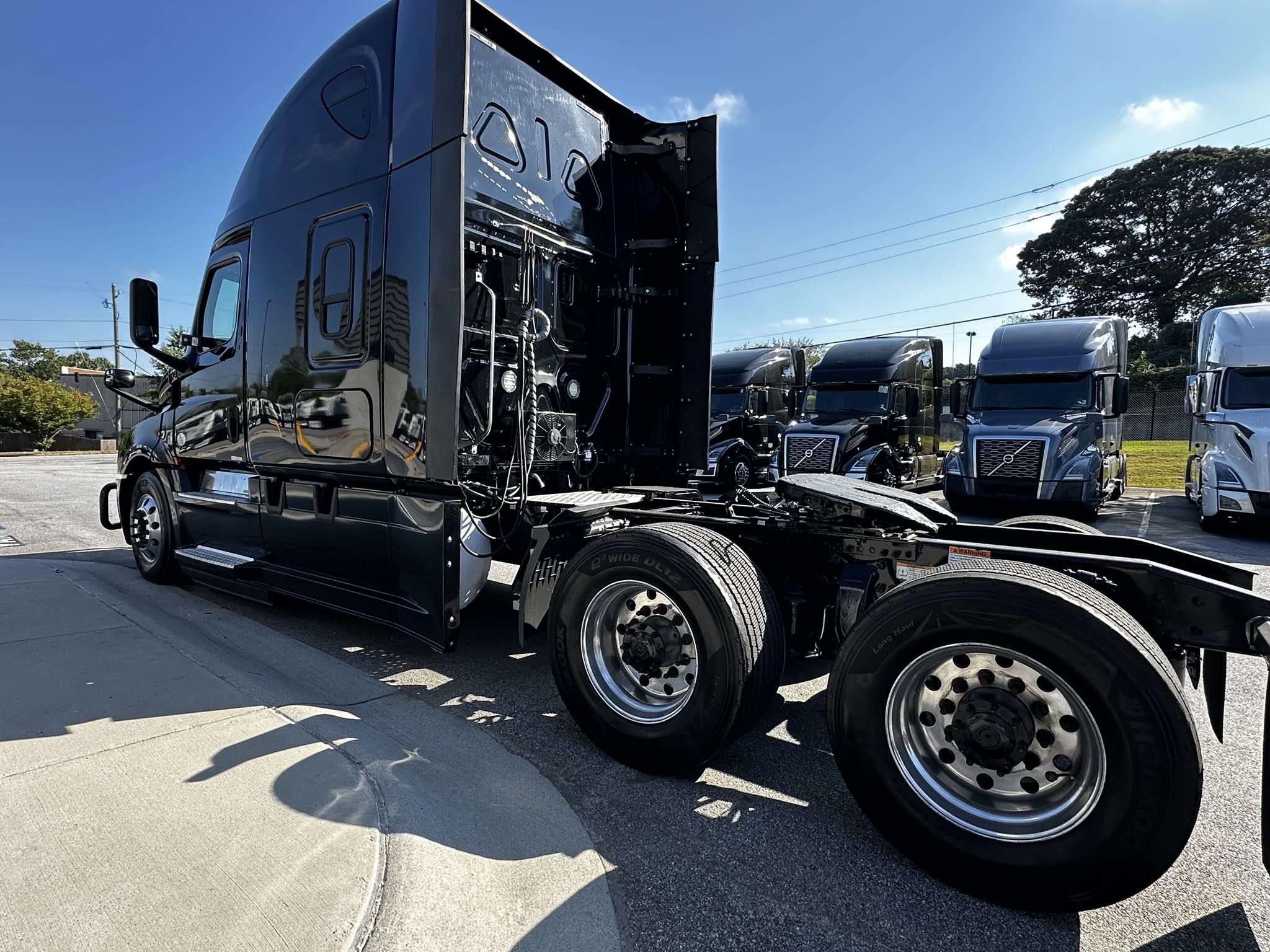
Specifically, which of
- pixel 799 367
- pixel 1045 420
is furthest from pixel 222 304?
pixel 799 367

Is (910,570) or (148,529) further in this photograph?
(148,529)

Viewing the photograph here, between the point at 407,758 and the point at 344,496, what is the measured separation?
1.89 metres

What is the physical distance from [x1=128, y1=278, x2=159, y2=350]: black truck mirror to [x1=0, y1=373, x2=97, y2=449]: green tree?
159 ft

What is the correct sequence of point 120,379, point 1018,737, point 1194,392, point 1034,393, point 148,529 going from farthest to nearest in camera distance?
point 1034,393
point 1194,392
point 148,529
point 120,379
point 1018,737

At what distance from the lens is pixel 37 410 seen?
135 ft

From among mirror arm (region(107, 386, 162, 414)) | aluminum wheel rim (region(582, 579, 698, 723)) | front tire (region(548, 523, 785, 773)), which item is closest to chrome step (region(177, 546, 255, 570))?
mirror arm (region(107, 386, 162, 414))

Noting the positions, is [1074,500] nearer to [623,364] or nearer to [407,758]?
[623,364]

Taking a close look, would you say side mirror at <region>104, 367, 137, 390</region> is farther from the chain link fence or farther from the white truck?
the chain link fence

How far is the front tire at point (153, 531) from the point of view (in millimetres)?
6008

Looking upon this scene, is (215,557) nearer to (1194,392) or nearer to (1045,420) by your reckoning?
(1045,420)

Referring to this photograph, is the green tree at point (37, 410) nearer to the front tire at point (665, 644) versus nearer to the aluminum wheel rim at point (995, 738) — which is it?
the front tire at point (665, 644)

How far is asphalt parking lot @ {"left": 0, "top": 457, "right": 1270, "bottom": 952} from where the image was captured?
202 centimetres

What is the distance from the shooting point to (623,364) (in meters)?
5.09

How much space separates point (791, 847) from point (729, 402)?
1269 centimetres
